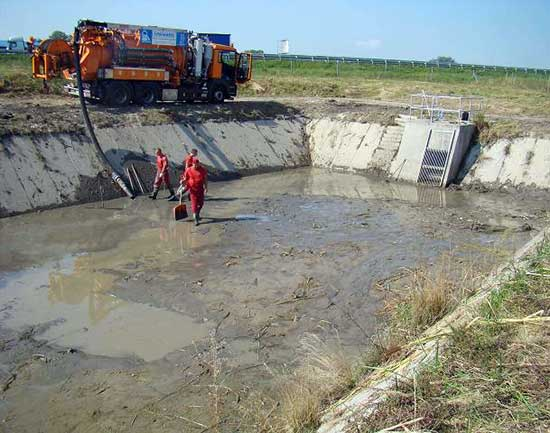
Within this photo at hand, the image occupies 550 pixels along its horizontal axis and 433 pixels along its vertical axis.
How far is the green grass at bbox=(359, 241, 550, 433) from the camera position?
3.98m

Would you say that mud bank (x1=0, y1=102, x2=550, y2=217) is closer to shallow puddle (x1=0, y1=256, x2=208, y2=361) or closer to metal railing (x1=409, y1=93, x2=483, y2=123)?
metal railing (x1=409, y1=93, x2=483, y2=123)

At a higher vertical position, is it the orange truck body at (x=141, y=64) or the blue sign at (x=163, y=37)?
the blue sign at (x=163, y=37)

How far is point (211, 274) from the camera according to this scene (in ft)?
36.2

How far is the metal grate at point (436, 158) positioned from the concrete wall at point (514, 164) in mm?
965

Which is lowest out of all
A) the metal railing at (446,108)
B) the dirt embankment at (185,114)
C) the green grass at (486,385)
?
the green grass at (486,385)

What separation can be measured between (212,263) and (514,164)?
1253 centimetres

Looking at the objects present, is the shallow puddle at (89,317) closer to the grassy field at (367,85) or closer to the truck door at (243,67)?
the truck door at (243,67)

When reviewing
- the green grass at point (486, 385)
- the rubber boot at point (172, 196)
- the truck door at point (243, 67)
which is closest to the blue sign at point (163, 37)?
the truck door at point (243, 67)

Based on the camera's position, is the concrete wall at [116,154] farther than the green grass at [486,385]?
A: Yes

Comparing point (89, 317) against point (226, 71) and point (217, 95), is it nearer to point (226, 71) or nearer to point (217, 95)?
point (217, 95)

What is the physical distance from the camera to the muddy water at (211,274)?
787cm

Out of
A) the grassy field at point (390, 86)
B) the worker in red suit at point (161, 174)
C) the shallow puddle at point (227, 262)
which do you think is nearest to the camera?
the shallow puddle at point (227, 262)

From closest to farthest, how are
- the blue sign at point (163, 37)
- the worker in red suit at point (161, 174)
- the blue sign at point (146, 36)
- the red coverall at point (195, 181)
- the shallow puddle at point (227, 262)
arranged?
the shallow puddle at point (227, 262) < the red coverall at point (195, 181) < the worker in red suit at point (161, 174) < the blue sign at point (146, 36) < the blue sign at point (163, 37)

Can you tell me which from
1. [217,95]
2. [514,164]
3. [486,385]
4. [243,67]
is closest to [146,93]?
[217,95]
